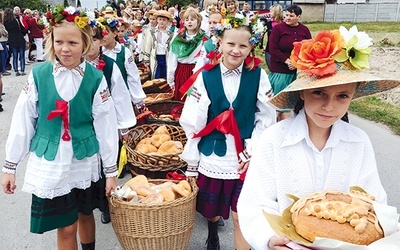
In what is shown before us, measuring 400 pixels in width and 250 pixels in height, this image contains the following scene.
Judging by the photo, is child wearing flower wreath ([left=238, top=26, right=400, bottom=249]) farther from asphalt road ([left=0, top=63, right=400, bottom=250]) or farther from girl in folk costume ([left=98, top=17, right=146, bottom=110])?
girl in folk costume ([left=98, top=17, right=146, bottom=110])

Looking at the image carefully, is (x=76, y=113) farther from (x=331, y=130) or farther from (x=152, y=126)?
(x=152, y=126)

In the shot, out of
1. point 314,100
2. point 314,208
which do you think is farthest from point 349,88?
point 314,208

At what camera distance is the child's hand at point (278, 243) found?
1.50 metres

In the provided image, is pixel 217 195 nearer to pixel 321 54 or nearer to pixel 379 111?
pixel 321 54

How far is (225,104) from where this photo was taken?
2.82m

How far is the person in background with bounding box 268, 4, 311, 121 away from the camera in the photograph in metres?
5.91

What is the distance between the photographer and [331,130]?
1.78 meters

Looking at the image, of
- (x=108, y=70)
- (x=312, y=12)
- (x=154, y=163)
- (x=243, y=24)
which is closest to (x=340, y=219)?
(x=243, y=24)

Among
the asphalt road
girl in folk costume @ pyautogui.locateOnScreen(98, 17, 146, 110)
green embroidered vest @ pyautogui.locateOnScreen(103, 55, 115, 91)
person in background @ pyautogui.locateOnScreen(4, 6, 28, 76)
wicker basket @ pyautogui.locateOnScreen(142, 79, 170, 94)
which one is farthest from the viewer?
person in background @ pyautogui.locateOnScreen(4, 6, 28, 76)

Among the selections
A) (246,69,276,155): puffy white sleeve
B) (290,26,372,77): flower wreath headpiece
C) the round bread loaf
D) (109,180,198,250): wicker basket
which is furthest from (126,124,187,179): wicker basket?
the round bread loaf

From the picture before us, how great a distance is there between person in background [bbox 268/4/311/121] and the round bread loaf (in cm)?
448

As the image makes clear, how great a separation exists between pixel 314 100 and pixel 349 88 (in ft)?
0.47

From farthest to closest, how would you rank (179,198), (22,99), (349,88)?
(179,198) → (22,99) → (349,88)

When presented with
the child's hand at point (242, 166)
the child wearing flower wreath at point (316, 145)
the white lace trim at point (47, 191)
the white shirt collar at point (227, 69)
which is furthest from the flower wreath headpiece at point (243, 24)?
the white lace trim at point (47, 191)
